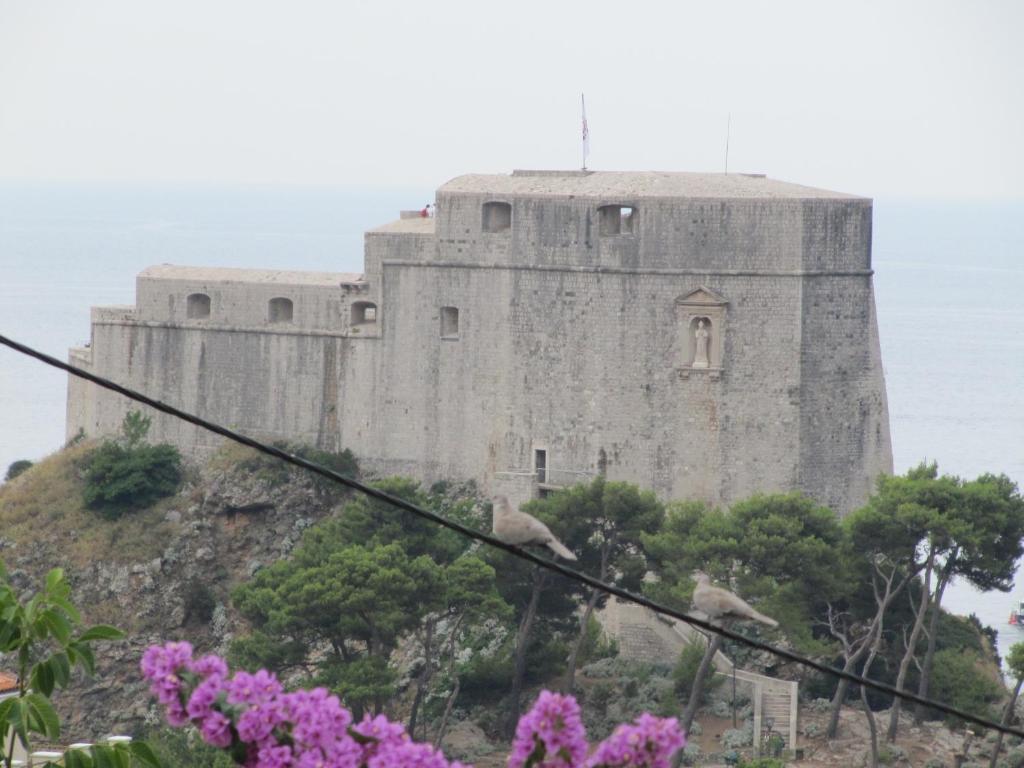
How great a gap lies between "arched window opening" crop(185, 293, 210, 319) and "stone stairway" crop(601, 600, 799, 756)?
900cm

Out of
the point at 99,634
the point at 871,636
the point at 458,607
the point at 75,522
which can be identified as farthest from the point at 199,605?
the point at 99,634

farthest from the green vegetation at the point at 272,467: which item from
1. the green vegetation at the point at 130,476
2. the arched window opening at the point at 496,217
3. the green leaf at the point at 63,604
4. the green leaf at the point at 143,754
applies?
the green leaf at the point at 143,754

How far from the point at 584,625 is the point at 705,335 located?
15.6 ft

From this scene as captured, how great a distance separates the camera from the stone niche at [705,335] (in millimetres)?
33906

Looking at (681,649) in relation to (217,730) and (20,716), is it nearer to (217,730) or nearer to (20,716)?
(20,716)

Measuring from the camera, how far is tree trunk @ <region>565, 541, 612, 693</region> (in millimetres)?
31672

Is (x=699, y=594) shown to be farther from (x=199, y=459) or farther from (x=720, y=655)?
(x=199, y=459)

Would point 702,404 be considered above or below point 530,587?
above

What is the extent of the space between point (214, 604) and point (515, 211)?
7599 millimetres

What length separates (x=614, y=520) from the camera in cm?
3266

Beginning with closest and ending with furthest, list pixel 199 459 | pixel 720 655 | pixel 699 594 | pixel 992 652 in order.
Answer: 1. pixel 699 594
2. pixel 720 655
3. pixel 992 652
4. pixel 199 459

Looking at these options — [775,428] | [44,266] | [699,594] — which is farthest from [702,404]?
[44,266]

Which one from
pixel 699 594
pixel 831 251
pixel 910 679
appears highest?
pixel 831 251

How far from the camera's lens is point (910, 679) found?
1286 inches
